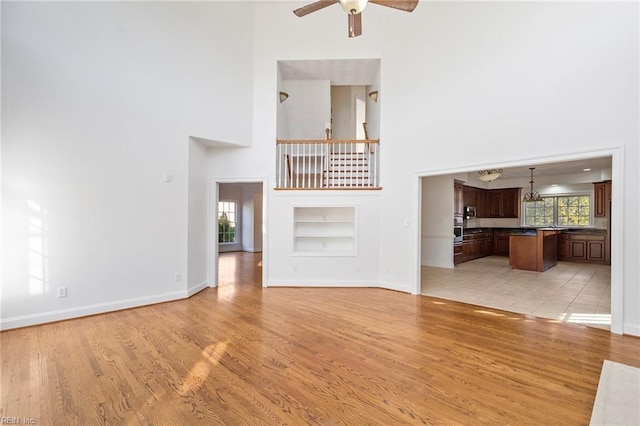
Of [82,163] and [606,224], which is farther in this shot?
[606,224]

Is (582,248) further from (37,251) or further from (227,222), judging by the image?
(37,251)

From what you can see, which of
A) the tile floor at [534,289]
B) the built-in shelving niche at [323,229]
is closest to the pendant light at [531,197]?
the tile floor at [534,289]

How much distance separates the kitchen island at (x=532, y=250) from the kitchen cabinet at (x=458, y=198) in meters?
1.43

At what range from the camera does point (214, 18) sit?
4.93m

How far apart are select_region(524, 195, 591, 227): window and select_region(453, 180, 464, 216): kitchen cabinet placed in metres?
3.29

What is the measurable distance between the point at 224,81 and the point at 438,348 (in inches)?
206

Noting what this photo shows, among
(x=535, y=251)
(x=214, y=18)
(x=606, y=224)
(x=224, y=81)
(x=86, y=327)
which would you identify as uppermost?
(x=214, y=18)

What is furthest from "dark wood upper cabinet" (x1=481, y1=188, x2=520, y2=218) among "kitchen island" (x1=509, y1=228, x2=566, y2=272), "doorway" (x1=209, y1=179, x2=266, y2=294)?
"doorway" (x1=209, y1=179, x2=266, y2=294)

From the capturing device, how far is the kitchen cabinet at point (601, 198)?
8062mm

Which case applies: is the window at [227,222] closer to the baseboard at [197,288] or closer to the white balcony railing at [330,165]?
the white balcony railing at [330,165]

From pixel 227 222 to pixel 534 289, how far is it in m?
9.45

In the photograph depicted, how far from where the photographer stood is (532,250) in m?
6.99

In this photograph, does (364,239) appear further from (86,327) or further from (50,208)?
(50,208)

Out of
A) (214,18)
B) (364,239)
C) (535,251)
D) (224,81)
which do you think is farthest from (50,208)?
(535,251)
